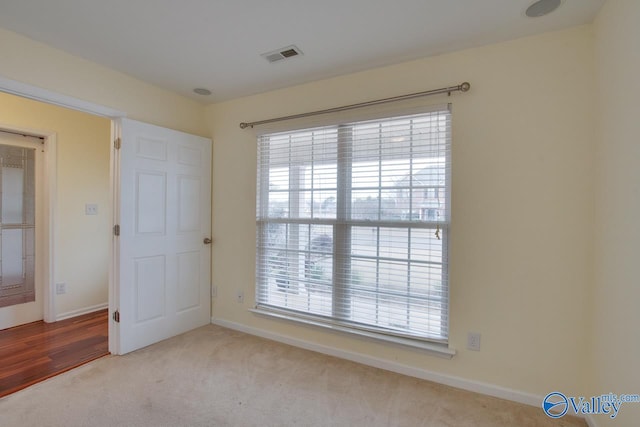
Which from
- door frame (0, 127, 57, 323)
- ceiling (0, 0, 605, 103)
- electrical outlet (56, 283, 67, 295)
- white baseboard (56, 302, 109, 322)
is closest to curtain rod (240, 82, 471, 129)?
ceiling (0, 0, 605, 103)

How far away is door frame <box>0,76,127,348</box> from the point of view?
1.99 metres

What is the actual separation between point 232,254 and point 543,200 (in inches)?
107

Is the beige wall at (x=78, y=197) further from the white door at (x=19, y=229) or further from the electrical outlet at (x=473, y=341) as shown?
the electrical outlet at (x=473, y=341)

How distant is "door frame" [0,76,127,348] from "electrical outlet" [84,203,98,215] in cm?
31

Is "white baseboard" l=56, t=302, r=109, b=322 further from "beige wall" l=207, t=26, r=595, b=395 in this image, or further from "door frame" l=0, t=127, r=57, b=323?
"beige wall" l=207, t=26, r=595, b=395

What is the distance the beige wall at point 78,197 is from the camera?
10.3 ft

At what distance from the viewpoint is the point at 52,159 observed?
3119mm

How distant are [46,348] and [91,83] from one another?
2337 mm

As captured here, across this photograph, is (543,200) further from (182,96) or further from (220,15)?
(182,96)

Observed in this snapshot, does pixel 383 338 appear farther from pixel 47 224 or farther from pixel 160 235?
pixel 47 224

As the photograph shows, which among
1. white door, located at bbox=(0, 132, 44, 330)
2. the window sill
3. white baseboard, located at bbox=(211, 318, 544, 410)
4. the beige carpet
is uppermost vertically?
white door, located at bbox=(0, 132, 44, 330)

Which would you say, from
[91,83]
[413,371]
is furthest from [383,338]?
[91,83]

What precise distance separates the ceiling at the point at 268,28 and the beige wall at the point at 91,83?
0.08 m

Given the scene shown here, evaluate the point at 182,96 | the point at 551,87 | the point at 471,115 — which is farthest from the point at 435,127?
the point at 182,96
